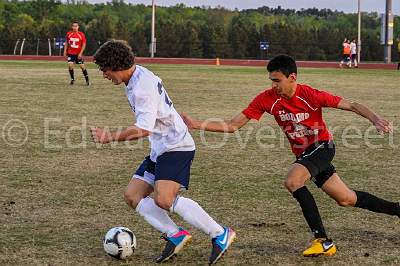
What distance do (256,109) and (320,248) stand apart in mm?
1245

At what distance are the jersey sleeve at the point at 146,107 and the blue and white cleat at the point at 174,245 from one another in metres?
0.91

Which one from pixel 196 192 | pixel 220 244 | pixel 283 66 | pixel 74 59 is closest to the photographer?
pixel 220 244

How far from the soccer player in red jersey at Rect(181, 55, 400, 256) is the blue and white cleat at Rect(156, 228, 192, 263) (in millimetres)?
845

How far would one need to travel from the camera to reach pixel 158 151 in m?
5.78

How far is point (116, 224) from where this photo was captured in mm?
6848

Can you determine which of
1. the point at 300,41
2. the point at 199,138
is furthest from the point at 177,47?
the point at 199,138

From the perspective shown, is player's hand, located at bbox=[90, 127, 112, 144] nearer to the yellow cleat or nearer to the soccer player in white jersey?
the soccer player in white jersey

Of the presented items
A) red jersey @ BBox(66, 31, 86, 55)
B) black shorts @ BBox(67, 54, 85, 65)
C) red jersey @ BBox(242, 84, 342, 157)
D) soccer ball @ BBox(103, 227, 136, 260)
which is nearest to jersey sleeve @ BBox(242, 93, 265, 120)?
red jersey @ BBox(242, 84, 342, 157)

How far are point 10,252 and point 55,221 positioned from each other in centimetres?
106

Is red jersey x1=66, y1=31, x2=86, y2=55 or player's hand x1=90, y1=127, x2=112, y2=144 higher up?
red jersey x1=66, y1=31, x2=86, y2=55

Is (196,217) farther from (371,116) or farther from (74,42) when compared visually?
(74,42)

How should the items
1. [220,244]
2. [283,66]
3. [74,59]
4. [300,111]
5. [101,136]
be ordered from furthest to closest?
1. [74,59]
2. [300,111]
3. [283,66]
4. [220,244]
5. [101,136]

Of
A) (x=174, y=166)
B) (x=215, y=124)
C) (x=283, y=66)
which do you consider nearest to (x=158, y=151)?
(x=174, y=166)

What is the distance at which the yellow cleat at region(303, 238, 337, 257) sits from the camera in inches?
230
